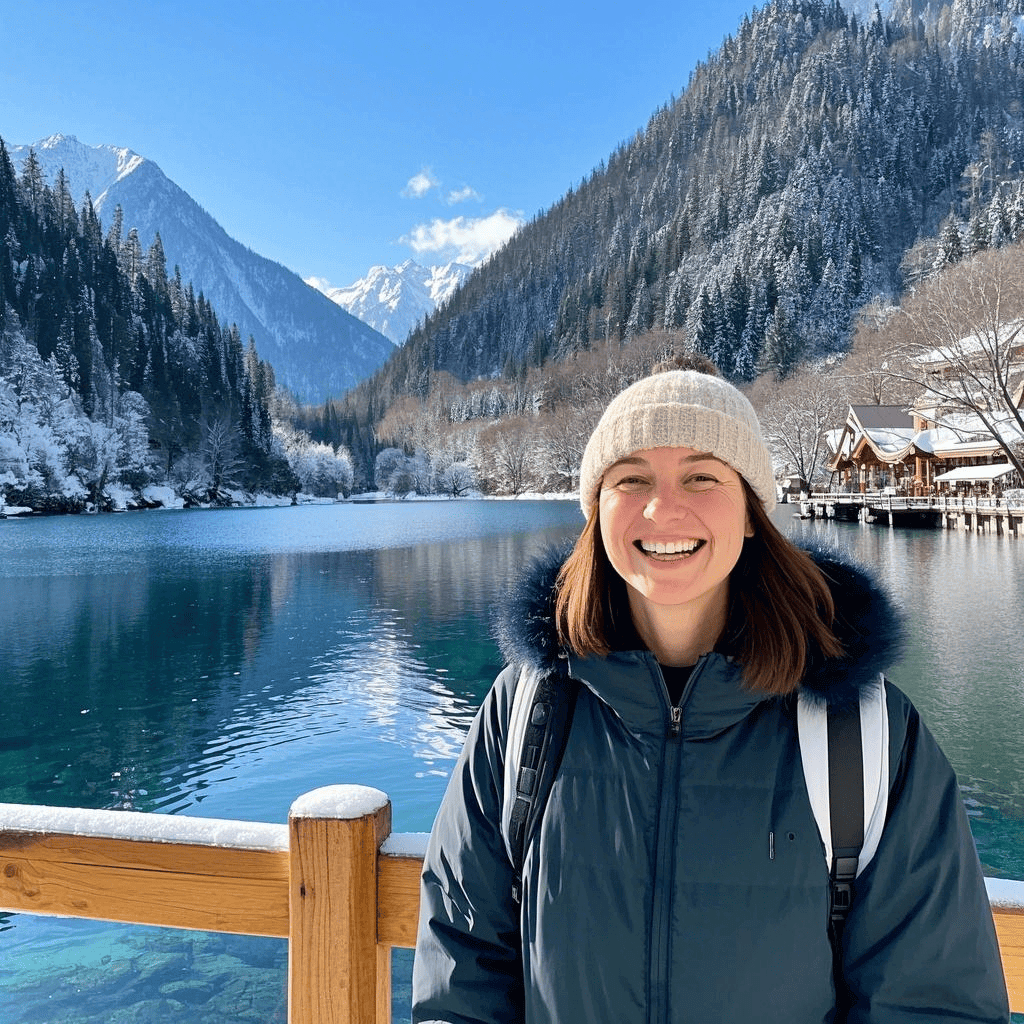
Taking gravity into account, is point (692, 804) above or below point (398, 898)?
above

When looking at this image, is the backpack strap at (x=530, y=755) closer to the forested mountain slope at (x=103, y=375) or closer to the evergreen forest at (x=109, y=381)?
the evergreen forest at (x=109, y=381)

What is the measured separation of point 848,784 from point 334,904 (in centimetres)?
87

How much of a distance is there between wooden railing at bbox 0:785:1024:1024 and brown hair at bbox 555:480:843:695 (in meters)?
0.48

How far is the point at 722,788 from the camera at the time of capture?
1220 mm

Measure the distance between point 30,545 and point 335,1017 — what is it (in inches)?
1417

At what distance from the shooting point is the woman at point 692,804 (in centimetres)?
113

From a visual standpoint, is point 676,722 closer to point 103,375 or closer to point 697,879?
point 697,879

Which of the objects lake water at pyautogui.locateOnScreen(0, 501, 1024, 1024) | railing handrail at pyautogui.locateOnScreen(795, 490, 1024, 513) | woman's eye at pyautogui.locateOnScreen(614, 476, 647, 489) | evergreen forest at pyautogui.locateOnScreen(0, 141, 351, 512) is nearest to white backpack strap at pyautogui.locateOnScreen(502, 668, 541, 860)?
woman's eye at pyautogui.locateOnScreen(614, 476, 647, 489)

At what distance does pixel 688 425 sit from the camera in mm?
1422

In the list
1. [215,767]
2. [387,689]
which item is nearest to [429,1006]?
[215,767]

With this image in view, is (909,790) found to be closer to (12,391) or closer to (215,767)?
(215,767)

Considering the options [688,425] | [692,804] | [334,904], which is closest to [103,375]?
[334,904]

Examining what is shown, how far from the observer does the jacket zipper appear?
3.86 feet

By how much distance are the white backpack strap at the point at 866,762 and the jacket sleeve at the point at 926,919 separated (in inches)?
0.8
